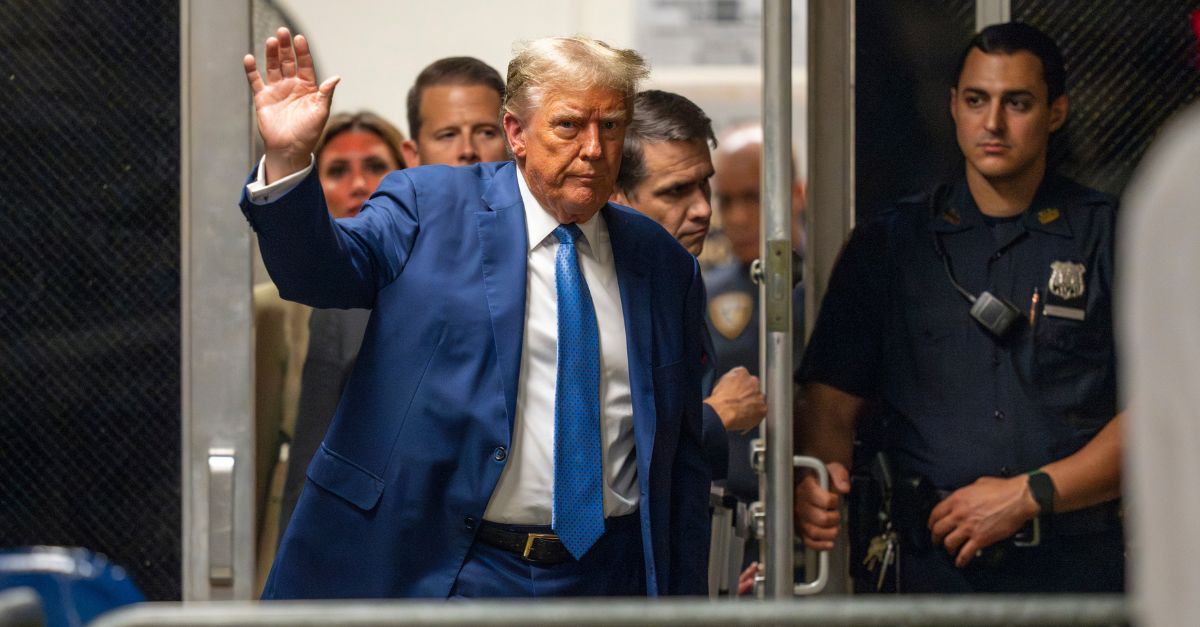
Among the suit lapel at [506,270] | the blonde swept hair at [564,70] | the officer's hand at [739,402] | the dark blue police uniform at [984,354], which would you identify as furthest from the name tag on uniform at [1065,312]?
the suit lapel at [506,270]

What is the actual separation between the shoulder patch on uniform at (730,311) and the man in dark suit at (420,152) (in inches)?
42.3

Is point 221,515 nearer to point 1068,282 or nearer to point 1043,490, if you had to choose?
point 1043,490

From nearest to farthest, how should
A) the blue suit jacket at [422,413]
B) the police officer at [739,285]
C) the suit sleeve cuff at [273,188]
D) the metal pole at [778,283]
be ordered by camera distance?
the suit sleeve cuff at [273,188] → the blue suit jacket at [422,413] → the metal pole at [778,283] → the police officer at [739,285]

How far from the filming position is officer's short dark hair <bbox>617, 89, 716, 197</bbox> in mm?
3207

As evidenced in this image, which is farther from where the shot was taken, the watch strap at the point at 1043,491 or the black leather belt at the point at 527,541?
the watch strap at the point at 1043,491

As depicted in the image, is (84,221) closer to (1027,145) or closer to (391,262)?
(391,262)

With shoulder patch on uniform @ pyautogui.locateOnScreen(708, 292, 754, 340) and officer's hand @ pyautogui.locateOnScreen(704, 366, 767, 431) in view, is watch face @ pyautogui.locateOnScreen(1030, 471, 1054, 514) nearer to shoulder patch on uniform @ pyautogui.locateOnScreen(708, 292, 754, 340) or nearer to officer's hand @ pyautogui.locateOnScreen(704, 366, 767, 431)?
officer's hand @ pyautogui.locateOnScreen(704, 366, 767, 431)

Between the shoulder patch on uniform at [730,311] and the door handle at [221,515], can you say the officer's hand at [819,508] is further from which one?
the door handle at [221,515]

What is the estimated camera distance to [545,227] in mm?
2592

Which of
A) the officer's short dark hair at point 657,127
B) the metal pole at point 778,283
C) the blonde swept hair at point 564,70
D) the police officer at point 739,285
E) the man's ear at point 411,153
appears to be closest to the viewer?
the blonde swept hair at point 564,70

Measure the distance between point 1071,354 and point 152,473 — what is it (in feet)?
6.16

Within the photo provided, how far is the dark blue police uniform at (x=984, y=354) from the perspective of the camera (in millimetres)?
3014

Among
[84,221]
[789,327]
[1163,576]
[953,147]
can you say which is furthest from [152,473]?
[1163,576]

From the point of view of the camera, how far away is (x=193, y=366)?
2.98 m
